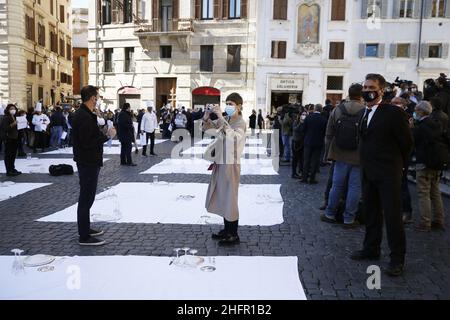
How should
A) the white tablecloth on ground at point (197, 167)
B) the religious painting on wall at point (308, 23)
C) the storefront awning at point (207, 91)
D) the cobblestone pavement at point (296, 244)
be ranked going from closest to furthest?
the cobblestone pavement at point (296, 244) < the white tablecloth on ground at point (197, 167) < the religious painting on wall at point (308, 23) < the storefront awning at point (207, 91)

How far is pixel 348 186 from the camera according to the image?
6.60 m

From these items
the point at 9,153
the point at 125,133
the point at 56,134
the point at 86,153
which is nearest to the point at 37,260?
the point at 86,153

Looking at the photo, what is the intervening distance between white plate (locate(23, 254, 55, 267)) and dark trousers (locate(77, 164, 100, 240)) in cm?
63

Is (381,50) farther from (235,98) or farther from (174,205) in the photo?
(235,98)

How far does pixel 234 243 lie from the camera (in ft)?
18.5

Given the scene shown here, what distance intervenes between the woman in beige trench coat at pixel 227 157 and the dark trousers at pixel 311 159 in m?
4.95

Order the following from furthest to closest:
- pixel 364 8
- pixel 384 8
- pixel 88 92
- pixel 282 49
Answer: pixel 282 49
pixel 364 8
pixel 384 8
pixel 88 92

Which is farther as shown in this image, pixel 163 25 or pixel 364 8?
pixel 163 25

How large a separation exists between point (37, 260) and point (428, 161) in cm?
524

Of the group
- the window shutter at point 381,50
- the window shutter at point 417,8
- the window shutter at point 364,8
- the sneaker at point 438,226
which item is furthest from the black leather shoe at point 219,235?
the window shutter at point 417,8

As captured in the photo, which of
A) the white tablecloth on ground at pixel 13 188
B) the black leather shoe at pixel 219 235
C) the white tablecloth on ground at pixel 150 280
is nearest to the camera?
the white tablecloth on ground at pixel 150 280

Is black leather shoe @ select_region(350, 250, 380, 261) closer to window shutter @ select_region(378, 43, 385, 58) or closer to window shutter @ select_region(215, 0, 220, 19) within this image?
window shutter @ select_region(378, 43, 385, 58)

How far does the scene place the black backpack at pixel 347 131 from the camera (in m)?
6.47

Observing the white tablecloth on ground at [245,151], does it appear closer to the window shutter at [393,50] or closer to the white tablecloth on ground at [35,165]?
the white tablecloth on ground at [35,165]
